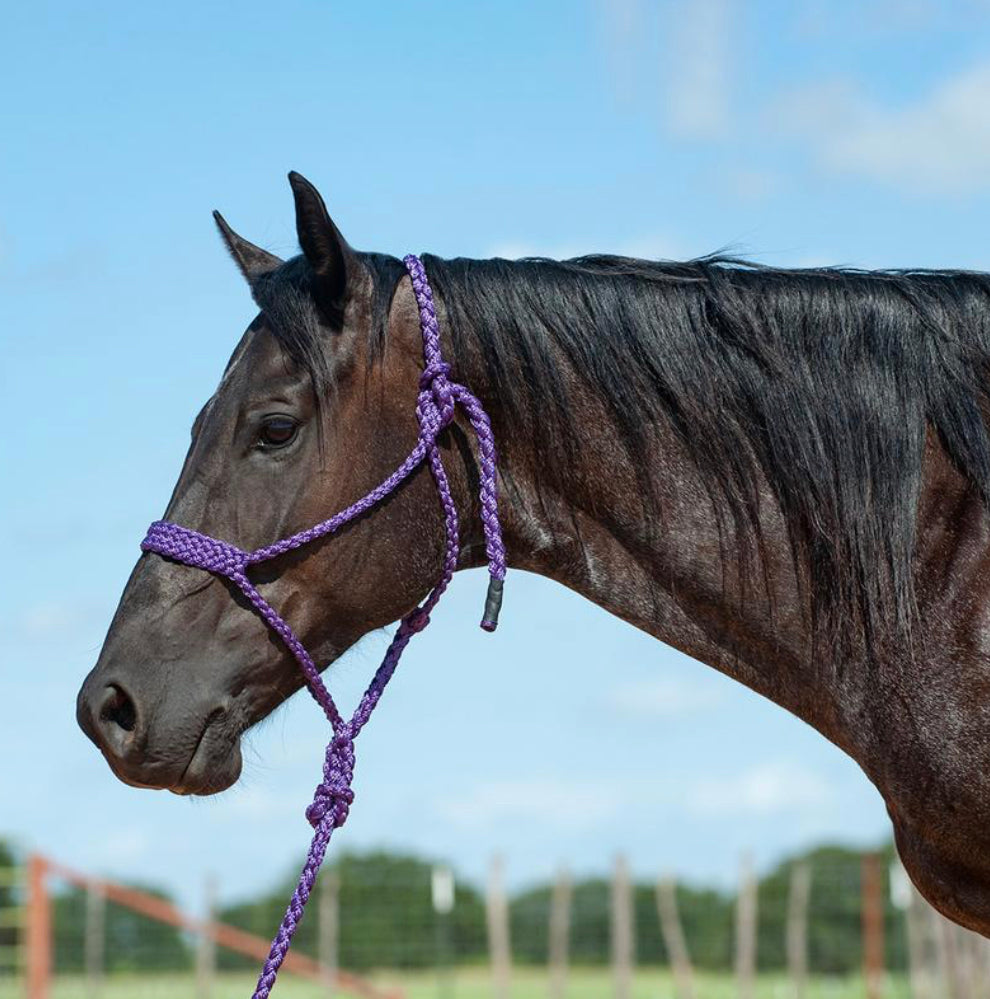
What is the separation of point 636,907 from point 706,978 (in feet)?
4.87

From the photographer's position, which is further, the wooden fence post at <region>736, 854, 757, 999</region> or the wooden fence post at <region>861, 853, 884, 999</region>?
the wooden fence post at <region>736, 854, 757, 999</region>

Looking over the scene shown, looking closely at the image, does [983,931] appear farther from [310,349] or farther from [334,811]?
[310,349]

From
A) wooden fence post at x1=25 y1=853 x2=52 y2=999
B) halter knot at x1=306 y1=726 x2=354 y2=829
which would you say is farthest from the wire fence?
halter knot at x1=306 y1=726 x2=354 y2=829

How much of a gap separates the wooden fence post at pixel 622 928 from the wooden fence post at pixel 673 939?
55 centimetres

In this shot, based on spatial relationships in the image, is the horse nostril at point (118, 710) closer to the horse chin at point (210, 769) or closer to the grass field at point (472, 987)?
the horse chin at point (210, 769)

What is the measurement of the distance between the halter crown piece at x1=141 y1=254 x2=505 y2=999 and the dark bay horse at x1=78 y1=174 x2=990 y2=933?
4 cm

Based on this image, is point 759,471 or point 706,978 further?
point 706,978

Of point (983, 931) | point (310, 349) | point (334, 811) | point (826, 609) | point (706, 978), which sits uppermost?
point (310, 349)

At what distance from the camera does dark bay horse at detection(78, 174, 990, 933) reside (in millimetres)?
3203

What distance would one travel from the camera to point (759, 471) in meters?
3.38

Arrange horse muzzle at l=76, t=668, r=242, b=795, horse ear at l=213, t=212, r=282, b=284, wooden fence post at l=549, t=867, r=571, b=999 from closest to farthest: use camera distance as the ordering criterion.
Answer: horse muzzle at l=76, t=668, r=242, b=795, horse ear at l=213, t=212, r=282, b=284, wooden fence post at l=549, t=867, r=571, b=999

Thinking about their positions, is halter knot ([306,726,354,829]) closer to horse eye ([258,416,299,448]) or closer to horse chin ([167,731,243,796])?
horse chin ([167,731,243,796])

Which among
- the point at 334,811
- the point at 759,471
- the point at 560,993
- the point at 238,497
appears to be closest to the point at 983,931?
the point at 759,471

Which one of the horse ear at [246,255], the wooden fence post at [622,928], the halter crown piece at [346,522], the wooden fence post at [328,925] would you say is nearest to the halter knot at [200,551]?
the halter crown piece at [346,522]
